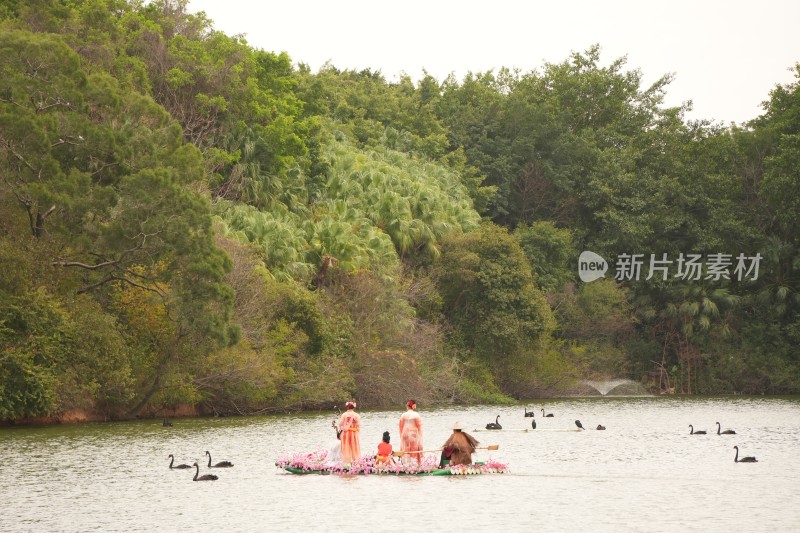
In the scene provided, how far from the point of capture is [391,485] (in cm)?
2712

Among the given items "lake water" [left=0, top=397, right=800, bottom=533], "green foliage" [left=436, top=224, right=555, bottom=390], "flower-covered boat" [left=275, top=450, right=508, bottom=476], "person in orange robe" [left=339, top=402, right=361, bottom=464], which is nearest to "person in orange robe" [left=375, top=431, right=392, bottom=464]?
"flower-covered boat" [left=275, top=450, right=508, bottom=476]

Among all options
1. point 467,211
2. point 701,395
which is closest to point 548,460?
point 467,211

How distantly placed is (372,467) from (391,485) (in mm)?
1394

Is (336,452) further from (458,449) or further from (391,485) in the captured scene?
(458,449)

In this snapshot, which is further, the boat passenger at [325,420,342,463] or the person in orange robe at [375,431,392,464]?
the boat passenger at [325,420,342,463]

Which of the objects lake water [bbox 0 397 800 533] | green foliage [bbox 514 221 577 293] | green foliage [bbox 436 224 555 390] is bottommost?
lake water [bbox 0 397 800 533]

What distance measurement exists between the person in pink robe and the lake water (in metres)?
0.69

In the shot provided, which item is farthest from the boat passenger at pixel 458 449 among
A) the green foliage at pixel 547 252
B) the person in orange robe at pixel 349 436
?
the green foliage at pixel 547 252

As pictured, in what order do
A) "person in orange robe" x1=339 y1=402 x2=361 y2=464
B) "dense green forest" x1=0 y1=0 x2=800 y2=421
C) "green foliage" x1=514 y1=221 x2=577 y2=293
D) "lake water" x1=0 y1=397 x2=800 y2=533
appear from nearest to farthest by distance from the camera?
1. "lake water" x1=0 y1=397 x2=800 y2=533
2. "person in orange robe" x1=339 y1=402 x2=361 y2=464
3. "dense green forest" x1=0 y1=0 x2=800 y2=421
4. "green foliage" x1=514 y1=221 x2=577 y2=293

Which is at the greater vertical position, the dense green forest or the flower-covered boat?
the dense green forest

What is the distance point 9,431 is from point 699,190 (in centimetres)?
4688

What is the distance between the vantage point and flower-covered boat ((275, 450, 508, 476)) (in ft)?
92.2

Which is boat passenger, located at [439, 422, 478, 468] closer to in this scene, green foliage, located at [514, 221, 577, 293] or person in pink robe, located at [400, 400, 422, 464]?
person in pink robe, located at [400, 400, 422, 464]

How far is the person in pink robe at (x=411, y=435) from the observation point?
1112 inches
